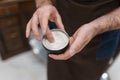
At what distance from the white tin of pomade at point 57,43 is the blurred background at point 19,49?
0.75 metres

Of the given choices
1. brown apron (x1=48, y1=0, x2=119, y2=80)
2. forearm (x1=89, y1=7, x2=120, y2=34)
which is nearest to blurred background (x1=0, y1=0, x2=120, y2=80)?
brown apron (x1=48, y1=0, x2=119, y2=80)

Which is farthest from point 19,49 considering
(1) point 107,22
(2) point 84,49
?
(1) point 107,22

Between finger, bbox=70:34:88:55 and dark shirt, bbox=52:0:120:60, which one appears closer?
finger, bbox=70:34:88:55

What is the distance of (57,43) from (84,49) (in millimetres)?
276

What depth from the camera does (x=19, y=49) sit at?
183cm

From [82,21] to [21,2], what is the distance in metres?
0.71

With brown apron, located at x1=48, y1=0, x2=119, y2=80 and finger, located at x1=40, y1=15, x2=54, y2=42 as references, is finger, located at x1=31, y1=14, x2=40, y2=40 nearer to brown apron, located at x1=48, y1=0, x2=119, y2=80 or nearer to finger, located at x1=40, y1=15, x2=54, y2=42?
finger, located at x1=40, y1=15, x2=54, y2=42

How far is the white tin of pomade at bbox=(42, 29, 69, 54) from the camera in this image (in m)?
0.82

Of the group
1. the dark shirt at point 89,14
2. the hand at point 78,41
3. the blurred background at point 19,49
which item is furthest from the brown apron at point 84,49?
the blurred background at point 19,49

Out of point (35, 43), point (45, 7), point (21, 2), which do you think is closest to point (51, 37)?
point (45, 7)

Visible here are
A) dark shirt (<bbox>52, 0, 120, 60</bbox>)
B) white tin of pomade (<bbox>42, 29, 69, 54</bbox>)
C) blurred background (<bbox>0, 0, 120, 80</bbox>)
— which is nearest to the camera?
white tin of pomade (<bbox>42, 29, 69, 54</bbox>)

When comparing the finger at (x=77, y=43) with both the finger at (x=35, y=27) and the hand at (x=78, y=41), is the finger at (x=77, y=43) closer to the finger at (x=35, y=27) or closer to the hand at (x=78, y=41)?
the hand at (x=78, y=41)

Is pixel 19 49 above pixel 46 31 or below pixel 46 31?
below

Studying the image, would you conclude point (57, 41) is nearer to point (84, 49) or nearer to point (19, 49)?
point (84, 49)
